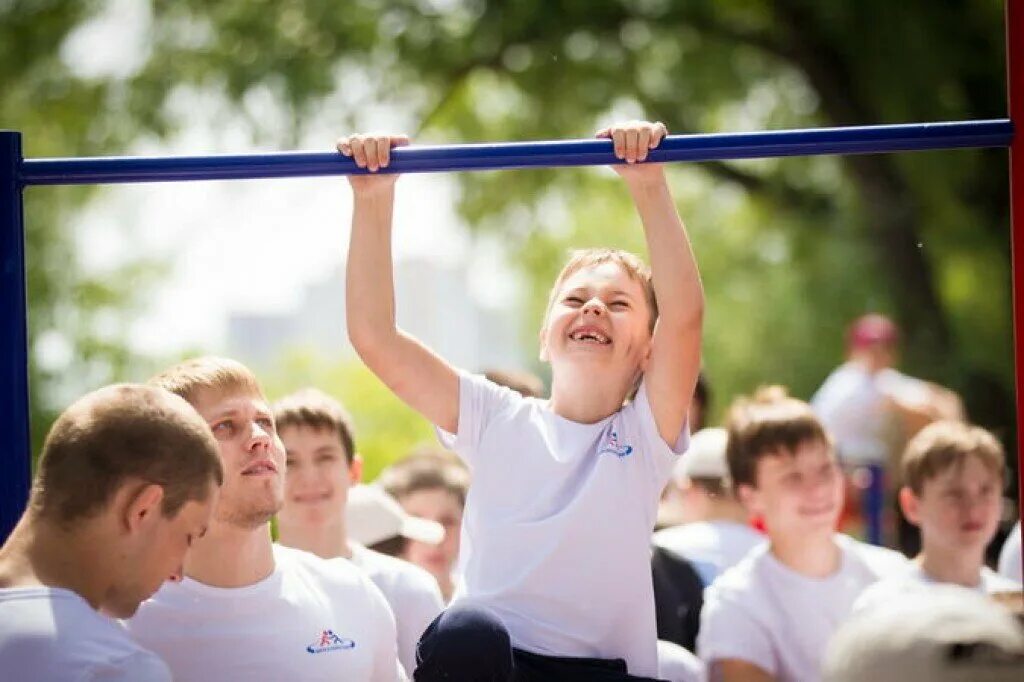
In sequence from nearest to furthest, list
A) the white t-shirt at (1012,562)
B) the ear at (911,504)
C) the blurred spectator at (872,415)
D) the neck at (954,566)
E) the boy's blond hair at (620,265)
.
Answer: the boy's blond hair at (620,265), the neck at (954,566), the ear at (911,504), the white t-shirt at (1012,562), the blurred spectator at (872,415)

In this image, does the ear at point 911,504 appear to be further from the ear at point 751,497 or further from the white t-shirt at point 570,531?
the white t-shirt at point 570,531

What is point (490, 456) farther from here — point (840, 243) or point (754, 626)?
point (840, 243)

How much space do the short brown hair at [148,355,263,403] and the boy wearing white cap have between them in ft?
5.19

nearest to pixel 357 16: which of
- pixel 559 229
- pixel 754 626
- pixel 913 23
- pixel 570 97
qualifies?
pixel 570 97

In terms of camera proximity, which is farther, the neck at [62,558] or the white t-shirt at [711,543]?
the white t-shirt at [711,543]

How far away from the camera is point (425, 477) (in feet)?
15.8

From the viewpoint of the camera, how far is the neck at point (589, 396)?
3.17 metres

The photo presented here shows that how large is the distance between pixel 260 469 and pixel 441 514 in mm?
1736

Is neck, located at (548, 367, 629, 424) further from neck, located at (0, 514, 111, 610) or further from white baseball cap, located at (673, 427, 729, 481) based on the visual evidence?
white baseball cap, located at (673, 427, 729, 481)

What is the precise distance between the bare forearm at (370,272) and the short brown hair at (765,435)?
1468 mm

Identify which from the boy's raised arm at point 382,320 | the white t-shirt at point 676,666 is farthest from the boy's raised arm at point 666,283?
the white t-shirt at point 676,666

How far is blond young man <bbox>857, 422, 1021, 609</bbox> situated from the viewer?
4199mm

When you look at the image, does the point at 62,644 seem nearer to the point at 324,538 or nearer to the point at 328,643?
the point at 328,643

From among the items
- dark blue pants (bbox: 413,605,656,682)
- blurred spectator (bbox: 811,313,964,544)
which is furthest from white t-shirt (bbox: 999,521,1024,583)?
blurred spectator (bbox: 811,313,964,544)
